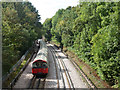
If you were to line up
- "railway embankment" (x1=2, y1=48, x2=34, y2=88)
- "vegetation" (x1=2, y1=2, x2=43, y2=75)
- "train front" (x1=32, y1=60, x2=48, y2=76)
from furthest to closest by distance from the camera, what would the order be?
1. "train front" (x1=32, y1=60, x2=48, y2=76)
2. "railway embankment" (x1=2, y1=48, x2=34, y2=88)
3. "vegetation" (x1=2, y1=2, x2=43, y2=75)

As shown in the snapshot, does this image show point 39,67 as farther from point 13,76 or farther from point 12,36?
point 12,36

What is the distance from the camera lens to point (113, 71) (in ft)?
47.1

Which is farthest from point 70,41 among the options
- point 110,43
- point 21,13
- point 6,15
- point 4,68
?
point 4,68

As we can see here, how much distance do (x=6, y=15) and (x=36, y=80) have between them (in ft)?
43.4

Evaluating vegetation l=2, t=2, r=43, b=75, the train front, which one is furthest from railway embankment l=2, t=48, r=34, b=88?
the train front

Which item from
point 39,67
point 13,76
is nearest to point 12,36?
point 13,76

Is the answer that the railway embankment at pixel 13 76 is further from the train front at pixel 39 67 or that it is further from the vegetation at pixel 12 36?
the train front at pixel 39 67

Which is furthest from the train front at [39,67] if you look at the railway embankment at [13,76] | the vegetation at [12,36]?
the vegetation at [12,36]

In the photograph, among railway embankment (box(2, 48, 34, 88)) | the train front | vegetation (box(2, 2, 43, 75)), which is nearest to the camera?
vegetation (box(2, 2, 43, 75))

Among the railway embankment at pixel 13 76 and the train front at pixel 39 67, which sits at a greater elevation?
the train front at pixel 39 67

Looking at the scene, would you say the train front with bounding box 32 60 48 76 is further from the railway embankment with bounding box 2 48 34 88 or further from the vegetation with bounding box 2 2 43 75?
the vegetation with bounding box 2 2 43 75

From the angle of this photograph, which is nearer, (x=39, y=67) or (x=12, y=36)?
(x=39, y=67)

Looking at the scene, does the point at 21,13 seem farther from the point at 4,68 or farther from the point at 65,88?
the point at 65,88

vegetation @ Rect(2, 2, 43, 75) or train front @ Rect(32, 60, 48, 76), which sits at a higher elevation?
vegetation @ Rect(2, 2, 43, 75)
